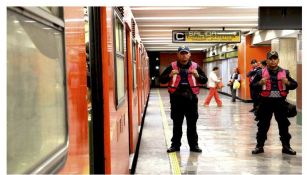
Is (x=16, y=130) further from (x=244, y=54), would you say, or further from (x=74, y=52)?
(x=244, y=54)

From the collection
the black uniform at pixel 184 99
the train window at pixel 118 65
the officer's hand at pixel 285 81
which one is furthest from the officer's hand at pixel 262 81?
the train window at pixel 118 65

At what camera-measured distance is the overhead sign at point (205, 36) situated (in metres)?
14.2

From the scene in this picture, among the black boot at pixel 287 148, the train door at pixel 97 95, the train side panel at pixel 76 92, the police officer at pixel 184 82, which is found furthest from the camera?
the black boot at pixel 287 148

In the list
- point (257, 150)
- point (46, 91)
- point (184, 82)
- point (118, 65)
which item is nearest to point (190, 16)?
point (184, 82)

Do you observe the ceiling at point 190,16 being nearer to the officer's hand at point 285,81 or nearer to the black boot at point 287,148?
the officer's hand at point 285,81

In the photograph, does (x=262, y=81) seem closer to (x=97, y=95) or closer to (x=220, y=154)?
(x=220, y=154)

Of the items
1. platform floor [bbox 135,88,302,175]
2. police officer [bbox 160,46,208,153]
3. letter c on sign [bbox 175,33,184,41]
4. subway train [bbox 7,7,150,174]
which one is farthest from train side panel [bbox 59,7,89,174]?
letter c on sign [bbox 175,33,184,41]

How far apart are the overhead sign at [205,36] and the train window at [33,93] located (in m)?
12.7

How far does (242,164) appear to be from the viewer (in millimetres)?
5926

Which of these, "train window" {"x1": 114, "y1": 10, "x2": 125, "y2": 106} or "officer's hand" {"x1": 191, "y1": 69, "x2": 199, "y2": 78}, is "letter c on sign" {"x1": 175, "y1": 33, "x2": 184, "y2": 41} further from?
"train window" {"x1": 114, "y1": 10, "x2": 125, "y2": 106}

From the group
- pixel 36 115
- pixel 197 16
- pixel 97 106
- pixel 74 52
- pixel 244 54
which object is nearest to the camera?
pixel 36 115

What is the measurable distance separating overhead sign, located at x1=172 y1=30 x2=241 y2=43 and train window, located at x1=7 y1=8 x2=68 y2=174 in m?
12.7
